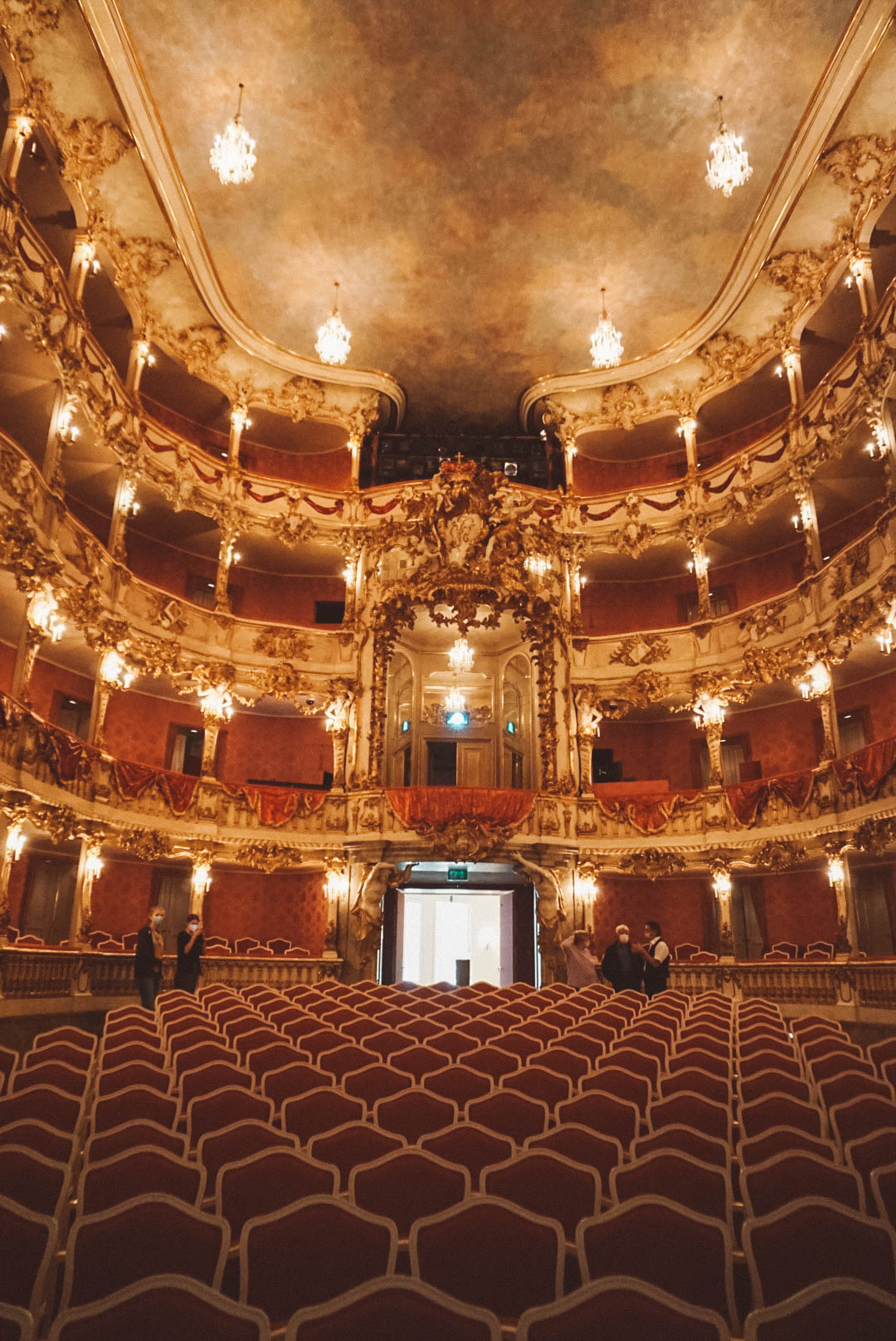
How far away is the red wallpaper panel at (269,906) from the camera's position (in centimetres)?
1947

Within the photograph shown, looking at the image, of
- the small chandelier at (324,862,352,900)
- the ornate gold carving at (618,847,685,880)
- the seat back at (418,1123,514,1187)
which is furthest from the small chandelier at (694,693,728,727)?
the seat back at (418,1123,514,1187)

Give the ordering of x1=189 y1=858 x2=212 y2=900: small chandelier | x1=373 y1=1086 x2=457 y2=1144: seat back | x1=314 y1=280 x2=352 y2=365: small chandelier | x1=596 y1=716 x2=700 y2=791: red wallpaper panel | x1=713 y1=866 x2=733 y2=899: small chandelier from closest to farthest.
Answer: x1=373 y1=1086 x2=457 y2=1144: seat back → x1=314 y1=280 x2=352 y2=365: small chandelier → x1=189 y1=858 x2=212 y2=900: small chandelier → x1=713 y1=866 x2=733 y2=899: small chandelier → x1=596 y1=716 x2=700 y2=791: red wallpaper panel

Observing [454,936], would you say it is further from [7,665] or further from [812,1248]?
[812,1248]

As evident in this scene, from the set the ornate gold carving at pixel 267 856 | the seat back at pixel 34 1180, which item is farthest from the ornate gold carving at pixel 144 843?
the seat back at pixel 34 1180

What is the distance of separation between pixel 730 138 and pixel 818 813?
11232 mm

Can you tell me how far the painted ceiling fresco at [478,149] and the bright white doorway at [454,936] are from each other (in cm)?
1368

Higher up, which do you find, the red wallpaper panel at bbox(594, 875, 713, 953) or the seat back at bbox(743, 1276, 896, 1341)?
the red wallpaper panel at bbox(594, 875, 713, 953)

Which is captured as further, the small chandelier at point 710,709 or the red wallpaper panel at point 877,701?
the small chandelier at point 710,709

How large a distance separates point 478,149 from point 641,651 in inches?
432

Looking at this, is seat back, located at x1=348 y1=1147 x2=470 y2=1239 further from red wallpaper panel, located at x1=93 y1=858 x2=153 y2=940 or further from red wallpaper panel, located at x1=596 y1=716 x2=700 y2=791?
red wallpaper panel, located at x1=596 y1=716 x2=700 y2=791

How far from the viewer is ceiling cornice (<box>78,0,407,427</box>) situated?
537 inches

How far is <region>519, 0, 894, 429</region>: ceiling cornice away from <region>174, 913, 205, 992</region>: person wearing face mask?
16.4 metres

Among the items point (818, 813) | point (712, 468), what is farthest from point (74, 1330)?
point (712, 468)

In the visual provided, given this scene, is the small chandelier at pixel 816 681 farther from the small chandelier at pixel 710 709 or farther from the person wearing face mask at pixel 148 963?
the person wearing face mask at pixel 148 963
